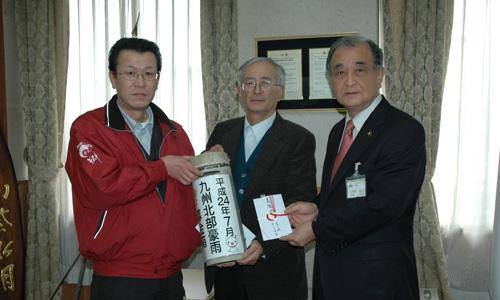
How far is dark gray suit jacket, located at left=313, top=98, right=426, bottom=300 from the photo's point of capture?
1.57 m

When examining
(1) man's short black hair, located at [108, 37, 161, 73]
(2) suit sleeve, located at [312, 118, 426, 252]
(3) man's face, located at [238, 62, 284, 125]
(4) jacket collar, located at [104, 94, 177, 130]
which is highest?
(1) man's short black hair, located at [108, 37, 161, 73]

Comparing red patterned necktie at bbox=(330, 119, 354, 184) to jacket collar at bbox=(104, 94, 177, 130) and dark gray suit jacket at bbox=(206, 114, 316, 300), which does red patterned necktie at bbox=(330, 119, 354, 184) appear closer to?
dark gray suit jacket at bbox=(206, 114, 316, 300)

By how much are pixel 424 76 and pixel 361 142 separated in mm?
1959

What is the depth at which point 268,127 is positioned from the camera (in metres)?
2.05

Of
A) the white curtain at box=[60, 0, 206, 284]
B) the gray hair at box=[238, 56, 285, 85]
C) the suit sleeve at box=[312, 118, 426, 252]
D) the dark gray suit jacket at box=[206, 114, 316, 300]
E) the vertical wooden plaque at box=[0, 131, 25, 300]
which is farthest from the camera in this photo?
the white curtain at box=[60, 0, 206, 284]

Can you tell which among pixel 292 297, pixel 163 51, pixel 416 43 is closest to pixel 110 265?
pixel 292 297

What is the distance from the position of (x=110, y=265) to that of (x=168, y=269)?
0.68 feet

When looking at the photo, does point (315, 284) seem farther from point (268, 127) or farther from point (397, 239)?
point (268, 127)

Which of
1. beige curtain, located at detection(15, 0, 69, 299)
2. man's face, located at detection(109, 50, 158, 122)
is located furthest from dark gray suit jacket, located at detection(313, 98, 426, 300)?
beige curtain, located at detection(15, 0, 69, 299)

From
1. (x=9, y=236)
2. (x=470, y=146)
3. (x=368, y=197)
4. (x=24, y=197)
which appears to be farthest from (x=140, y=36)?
(x=368, y=197)

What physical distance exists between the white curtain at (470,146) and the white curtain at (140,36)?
1872 mm

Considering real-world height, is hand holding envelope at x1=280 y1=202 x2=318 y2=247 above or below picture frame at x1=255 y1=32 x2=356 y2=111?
below

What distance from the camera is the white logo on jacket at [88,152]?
1611 millimetres

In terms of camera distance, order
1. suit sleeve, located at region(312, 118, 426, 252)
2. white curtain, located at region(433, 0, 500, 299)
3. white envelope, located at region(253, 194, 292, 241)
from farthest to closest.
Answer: white curtain, located at region(433, 0, 500, 299) < white envelope, located at region(253, 194, 292, 241) < suit sleeve, located at region(312, 118, 426, 252)
